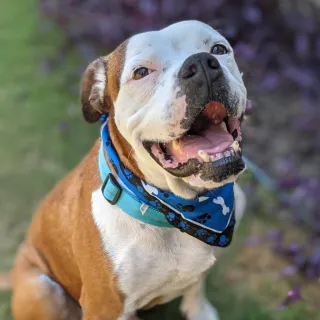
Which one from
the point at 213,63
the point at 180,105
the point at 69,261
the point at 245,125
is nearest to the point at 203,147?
the point at 180,105

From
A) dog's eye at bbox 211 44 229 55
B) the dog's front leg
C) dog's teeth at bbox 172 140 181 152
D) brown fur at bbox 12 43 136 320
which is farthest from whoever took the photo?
the dog's front leg

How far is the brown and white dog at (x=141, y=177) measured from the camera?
7.04ft

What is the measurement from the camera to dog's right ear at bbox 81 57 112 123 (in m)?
2.53

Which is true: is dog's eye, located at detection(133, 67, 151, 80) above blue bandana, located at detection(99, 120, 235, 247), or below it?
above

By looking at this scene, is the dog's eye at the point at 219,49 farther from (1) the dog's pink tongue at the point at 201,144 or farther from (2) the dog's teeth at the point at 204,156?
(2) the dog's teeth at the point at 204,156

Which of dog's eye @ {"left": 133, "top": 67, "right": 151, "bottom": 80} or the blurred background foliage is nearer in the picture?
dog's eye @ {"left": 133, "top": 67, "right": 151, "bottom": 80}

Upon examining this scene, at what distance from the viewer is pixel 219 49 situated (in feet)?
7.73

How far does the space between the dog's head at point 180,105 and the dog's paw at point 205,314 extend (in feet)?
→ 3.25

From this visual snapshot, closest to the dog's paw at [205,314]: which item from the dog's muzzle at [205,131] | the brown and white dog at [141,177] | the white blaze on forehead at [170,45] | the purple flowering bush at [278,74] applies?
the brown and white dog at [141,177]

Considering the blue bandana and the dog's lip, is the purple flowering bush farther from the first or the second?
the dog's lip

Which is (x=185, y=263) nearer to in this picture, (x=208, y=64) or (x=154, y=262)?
(x=154, y=262)

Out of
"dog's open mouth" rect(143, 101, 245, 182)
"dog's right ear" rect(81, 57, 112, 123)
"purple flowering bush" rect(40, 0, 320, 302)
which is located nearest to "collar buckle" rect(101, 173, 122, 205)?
"dog's open mouth" rect(143, 101, 245, 182)

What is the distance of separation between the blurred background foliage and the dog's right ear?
78 cm

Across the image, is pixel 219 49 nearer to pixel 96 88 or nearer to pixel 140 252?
pixel 96 88
